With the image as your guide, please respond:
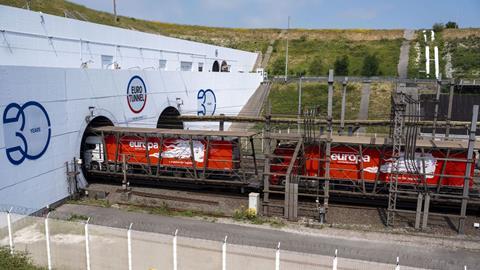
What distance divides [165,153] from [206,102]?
15.3m

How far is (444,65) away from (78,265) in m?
64.9

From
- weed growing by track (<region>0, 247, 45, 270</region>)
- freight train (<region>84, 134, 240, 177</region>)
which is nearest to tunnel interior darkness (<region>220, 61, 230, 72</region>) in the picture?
freight train (<region>84, 134, 240, 177</region>)

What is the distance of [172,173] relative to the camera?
22328 mm

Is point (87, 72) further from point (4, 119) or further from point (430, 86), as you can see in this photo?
point (430, 86)

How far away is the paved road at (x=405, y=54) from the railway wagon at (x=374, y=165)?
44.6 metres

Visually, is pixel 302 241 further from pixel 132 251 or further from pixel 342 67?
pixel 342 67

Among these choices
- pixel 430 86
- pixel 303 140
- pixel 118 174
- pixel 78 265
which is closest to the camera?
pixel 78 265

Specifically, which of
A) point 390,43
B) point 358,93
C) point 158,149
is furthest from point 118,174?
point 390,43

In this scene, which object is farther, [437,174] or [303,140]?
[303,140]

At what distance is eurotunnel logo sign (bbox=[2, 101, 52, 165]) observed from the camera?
642 inches

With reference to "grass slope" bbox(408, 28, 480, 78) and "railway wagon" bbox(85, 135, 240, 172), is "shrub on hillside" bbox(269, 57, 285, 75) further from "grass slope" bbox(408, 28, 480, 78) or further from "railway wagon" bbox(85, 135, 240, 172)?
"railway wagon" bbox(85, 135, 240, 172)

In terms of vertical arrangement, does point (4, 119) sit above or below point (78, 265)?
above

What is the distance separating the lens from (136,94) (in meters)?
25.8

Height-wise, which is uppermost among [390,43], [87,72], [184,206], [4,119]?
[390,43]
